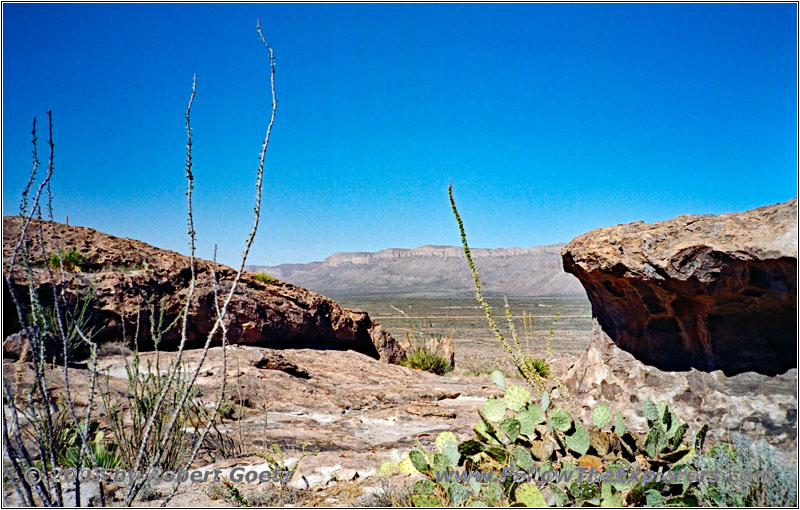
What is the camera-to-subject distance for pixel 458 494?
137 inches

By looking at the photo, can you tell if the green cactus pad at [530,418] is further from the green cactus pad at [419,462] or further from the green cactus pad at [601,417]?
the green cactus pad at [419,462]

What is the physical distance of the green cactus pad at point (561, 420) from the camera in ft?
12.8

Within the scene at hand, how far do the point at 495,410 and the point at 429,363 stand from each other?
18.9ft

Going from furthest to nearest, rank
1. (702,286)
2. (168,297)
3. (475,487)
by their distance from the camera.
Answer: (168,297) < (702,286) < (475,487)

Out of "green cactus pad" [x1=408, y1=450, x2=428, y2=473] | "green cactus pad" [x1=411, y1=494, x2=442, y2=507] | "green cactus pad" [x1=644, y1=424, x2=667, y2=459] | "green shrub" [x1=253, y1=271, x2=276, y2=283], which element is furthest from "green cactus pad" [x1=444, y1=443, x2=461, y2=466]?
"green shrub" [x1=253, y1=271, x2=276, y2=283]

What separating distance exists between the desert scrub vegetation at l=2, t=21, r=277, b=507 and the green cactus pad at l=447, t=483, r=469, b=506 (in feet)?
4.74

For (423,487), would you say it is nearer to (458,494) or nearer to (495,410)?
(458,494)

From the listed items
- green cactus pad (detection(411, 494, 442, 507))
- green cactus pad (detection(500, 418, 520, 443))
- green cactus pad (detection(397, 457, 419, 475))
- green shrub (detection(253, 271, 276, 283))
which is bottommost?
green cactus pad (detection(411, 494, 442, 507))

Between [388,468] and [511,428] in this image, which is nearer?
[511,428]

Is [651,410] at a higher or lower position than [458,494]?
higher

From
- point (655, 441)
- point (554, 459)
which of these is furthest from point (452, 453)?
point (655, 441)

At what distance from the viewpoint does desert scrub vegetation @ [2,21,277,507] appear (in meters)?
2.66

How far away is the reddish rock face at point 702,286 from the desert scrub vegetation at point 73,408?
9.97 ft

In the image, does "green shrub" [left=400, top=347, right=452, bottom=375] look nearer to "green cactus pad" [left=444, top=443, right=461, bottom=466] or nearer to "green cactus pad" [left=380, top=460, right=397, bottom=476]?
"green cactus pad" [left=380, top=460, right=397, bottom=476]
